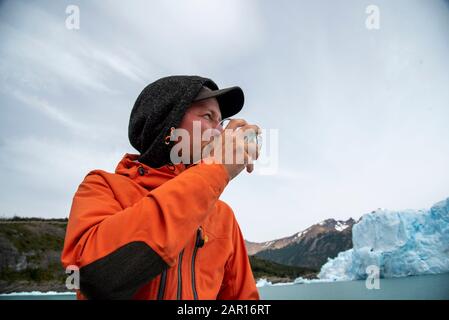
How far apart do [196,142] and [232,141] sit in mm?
270

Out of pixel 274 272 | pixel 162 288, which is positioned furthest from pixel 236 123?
pixel 274 272

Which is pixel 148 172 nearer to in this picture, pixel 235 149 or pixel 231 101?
pixel 235 149

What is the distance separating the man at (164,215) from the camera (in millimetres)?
641

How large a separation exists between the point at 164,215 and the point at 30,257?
160ft

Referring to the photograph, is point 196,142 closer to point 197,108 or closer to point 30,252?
point 197,108

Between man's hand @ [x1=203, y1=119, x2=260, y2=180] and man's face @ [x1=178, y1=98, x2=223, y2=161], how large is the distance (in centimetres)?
25

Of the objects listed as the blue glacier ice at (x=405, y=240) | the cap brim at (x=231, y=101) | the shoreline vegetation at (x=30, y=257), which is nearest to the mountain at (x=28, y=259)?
the shoreline vegetation at (x=30, y=257)

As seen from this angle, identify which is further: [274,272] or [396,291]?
[274,272]

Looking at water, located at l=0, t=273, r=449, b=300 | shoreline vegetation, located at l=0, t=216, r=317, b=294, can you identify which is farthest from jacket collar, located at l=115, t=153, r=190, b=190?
shoreline vegetation, located at l=0, t=216, r=317, b=294

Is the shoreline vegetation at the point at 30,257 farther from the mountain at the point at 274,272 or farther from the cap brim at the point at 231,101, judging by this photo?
the cap brim at the point at 231,101

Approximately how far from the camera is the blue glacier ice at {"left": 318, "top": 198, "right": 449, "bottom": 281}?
964 inches

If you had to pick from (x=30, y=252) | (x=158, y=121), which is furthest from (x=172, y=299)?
(x=30, y=252)

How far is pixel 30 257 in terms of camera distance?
1565 inches

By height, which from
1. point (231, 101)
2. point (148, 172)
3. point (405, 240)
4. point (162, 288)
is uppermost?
point (231, 101)
